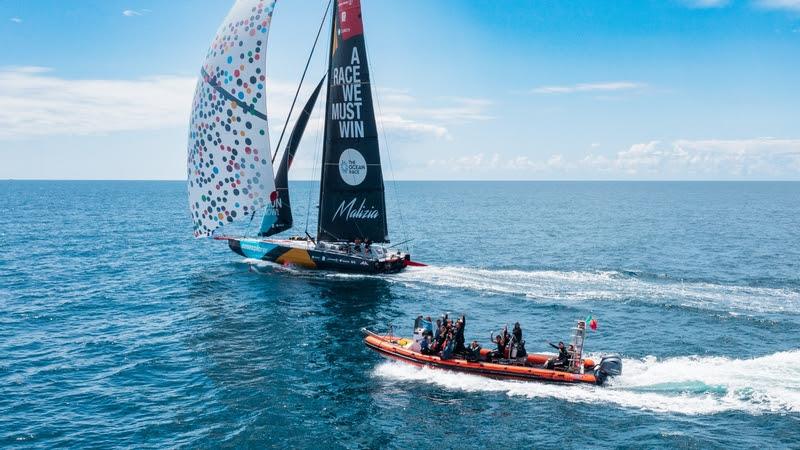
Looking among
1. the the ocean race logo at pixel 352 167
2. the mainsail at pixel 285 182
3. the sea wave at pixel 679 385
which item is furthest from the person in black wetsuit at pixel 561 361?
the mainsail at pixel 285 182

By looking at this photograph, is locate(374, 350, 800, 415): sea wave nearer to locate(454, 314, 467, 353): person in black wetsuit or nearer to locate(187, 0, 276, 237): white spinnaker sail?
locate(454, 314, 467, 353): person in black wetsuit

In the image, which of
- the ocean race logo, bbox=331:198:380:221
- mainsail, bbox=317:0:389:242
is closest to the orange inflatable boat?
the ocean race logo, bbox=331:198:380:221

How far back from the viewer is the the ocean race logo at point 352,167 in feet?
164

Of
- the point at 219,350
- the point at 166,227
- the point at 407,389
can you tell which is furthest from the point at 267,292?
the point at 166,227

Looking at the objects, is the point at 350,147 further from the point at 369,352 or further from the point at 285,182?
the point at 369,352

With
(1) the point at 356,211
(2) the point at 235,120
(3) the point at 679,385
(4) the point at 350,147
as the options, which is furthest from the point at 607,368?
(2) the point at 235,120

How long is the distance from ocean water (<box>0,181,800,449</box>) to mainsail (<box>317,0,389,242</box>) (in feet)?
15.5

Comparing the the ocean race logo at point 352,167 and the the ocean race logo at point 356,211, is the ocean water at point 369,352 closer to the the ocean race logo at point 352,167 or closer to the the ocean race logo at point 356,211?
the the ocean race logo at point 356,211

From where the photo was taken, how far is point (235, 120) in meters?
47.5

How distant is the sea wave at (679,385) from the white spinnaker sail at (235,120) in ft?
74.5

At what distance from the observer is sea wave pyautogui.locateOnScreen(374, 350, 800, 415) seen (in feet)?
84.4

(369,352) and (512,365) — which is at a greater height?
(512,365)

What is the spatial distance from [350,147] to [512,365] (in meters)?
26.1

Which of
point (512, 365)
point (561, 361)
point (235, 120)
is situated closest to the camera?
point (561, 361)
